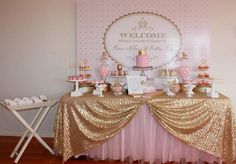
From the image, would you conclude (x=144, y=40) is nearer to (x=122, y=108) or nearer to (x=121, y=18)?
(x=121, y=18)

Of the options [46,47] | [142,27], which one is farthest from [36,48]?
[142,27]

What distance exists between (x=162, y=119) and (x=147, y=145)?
34 cm

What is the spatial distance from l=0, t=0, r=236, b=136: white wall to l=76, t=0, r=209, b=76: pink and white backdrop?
4.6 inches

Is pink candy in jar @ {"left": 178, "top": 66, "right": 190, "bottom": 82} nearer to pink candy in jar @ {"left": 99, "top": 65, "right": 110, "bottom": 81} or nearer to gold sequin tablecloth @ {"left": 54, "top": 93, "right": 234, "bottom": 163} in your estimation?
gold sequin tablecloth @ {"left": 54, "top": 93, "right": 234, "bottom": 163}

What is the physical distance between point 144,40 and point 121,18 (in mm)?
391

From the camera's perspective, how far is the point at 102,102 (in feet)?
9.34

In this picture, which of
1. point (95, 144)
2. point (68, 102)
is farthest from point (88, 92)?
point (95, 144)

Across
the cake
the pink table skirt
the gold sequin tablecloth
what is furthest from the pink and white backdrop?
the pink table skirt

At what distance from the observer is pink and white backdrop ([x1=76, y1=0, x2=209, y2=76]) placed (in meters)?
3.39

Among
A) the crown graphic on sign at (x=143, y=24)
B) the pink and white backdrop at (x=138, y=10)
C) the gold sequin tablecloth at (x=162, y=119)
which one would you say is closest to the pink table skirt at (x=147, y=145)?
the gold sequin tablecloth at (x=162, y=119)

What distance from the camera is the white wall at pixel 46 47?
A: 3447 mm

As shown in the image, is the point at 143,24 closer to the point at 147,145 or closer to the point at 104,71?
the point at 104,71

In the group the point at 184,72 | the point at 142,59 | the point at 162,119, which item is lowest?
the point at 162,119

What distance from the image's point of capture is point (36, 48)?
363cm
